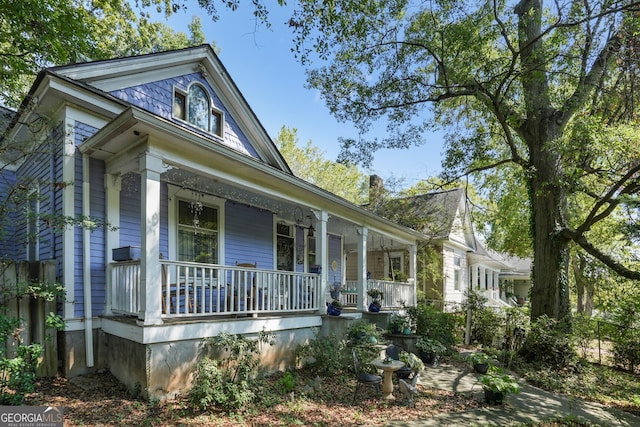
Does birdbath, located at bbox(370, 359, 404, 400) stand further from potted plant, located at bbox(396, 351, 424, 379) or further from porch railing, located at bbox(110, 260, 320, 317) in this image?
porch railing, located at bbox(110, 260, 320, 317)

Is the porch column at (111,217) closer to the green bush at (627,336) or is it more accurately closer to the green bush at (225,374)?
the green bush at (225,374)

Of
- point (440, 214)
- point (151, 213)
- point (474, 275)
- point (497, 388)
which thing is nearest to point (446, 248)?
point (440, 214)

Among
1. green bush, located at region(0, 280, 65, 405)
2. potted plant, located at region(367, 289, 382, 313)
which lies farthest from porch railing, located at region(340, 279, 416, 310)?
green bush, located at region(0, 280, 65, 405)

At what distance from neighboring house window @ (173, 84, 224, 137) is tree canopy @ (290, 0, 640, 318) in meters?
2.89

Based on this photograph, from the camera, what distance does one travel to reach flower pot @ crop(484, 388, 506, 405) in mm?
5641

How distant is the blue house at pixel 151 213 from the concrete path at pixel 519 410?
9.00 feet

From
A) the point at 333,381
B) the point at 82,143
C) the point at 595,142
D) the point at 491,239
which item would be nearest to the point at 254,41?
the point at 82,143

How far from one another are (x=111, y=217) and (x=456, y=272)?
16.2 meters

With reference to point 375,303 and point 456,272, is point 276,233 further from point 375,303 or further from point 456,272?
point 456,272

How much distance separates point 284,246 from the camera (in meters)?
10.4

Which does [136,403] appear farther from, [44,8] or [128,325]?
[44,8]

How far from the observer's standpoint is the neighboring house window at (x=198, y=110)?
822 cm

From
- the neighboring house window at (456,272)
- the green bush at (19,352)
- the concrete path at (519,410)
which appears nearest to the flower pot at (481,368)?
the concrete path at (519,410)

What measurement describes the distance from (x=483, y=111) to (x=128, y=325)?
36.6 ft
